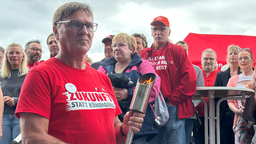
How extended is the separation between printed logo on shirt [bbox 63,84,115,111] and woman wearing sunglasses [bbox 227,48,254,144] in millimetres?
3169

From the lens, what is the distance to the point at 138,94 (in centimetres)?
158

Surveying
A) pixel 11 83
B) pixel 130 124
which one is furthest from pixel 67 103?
pixel 11 83

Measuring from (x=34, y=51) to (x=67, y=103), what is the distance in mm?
3504

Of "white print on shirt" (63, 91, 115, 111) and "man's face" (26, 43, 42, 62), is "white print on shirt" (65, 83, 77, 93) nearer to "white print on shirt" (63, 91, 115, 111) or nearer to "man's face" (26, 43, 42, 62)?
"white print on shirt" (63, 91, 115, 111)

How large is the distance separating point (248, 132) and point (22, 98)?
3.70m

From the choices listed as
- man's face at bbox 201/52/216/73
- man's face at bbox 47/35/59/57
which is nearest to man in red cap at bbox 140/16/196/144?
man's face at bbox 47/35/59/57

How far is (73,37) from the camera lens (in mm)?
1764

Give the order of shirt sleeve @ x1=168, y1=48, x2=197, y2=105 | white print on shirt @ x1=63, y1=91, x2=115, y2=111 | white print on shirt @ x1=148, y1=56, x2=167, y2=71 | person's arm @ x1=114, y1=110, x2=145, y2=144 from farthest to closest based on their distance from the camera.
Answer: white print on shirt @ x1=148, y1=56, x2=167, y2=71, shirt sleeve @ x1=168, y1=48, x2=197, y2=105, person's arm @ x1=114, y1=110, x2=145, y2=144, white print on shirt @ x1=63, y1=91, x2=115, y2=111

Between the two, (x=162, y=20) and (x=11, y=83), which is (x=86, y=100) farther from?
(x=11, y=83)

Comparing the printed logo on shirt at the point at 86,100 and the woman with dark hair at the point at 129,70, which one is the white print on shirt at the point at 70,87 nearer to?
the printed logo on shirt at the point at 86,100

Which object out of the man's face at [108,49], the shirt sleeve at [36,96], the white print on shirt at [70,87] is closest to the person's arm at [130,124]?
the white print on shirt at [70,87]

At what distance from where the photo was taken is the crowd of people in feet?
4.98

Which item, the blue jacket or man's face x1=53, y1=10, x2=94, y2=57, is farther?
the blue jacket

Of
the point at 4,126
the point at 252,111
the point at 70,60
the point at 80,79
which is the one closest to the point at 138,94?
the point at 80,79
